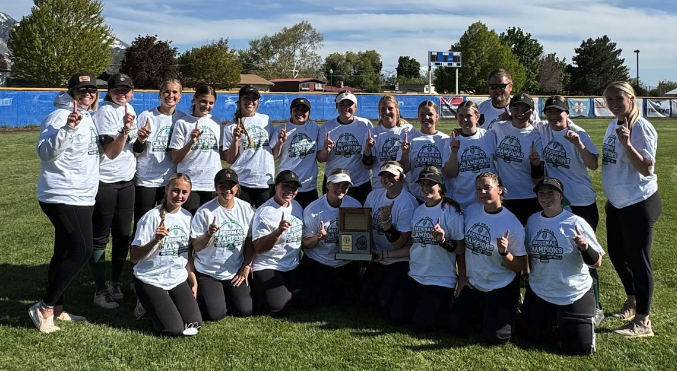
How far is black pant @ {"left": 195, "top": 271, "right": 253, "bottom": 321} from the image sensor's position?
514cm

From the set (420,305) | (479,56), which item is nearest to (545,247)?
(420,305)

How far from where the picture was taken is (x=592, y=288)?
4746 millimetres

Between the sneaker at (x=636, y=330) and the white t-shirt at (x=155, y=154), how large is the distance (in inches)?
178

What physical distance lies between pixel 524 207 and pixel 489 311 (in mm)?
1167

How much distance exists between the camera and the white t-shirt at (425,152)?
5.59 m

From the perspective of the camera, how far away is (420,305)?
495cm

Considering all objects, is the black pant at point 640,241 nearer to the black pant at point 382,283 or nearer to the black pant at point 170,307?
the black pant at point 382,283

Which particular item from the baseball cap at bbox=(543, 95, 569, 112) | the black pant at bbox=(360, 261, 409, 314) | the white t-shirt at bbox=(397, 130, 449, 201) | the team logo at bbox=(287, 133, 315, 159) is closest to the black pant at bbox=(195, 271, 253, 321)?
the black pant at bbox=(360, 261, 409, 314)

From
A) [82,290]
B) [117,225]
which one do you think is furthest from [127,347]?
[82,290]

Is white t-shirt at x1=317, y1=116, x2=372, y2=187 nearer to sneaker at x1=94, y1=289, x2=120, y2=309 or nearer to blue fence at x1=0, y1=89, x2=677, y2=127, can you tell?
sneaker at x1=94, y1=289, x2=120, y2=309

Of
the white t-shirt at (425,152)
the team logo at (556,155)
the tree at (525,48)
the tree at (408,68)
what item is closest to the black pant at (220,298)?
the white t-shirt at (425,152)

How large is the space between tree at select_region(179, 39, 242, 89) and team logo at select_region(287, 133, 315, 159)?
56302mm

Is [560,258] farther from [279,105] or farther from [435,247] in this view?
[279,105]

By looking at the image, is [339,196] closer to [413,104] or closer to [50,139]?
[50,139]
